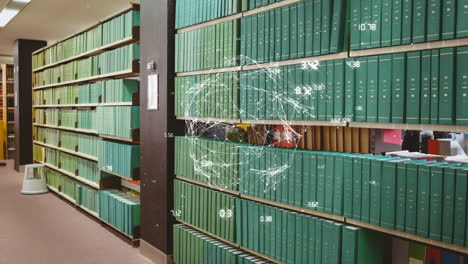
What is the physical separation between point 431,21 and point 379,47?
0.25 metres

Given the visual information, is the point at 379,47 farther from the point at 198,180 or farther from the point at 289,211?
the point at 198,180

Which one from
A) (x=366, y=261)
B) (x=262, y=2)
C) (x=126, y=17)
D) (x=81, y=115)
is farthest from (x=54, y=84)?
(x=366, y=261)

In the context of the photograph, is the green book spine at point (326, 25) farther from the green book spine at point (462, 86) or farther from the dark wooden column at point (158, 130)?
the dark wooden column at point (158, 130)

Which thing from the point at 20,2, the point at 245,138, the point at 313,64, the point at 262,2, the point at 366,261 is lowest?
the point at 366,261

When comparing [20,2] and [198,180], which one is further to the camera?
[20,2]

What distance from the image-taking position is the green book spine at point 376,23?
68.6 inches

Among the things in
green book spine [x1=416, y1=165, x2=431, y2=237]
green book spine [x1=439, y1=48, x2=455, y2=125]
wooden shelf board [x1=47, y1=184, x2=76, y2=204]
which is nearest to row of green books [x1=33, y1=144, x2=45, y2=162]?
wooden shelf board [x1=47, y1=184, x2=76, y2=204]

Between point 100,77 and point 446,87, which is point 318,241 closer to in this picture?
point 446,87

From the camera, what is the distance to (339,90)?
192 cm

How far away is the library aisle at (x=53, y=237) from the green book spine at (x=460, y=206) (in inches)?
98.6

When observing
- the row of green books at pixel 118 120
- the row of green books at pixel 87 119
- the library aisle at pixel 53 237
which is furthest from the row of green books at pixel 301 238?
the row of green books at pixel 87 119

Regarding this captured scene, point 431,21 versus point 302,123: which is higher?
point 431,21

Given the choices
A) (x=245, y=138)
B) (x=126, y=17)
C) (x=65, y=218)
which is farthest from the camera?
(x=65, y=218)

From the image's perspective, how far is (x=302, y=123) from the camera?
2.12 metres
